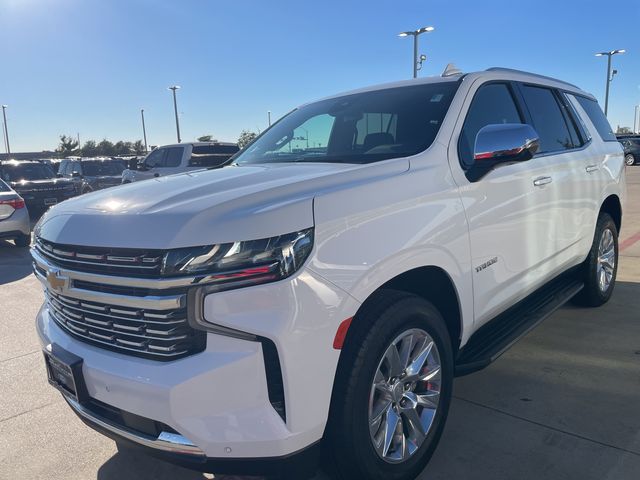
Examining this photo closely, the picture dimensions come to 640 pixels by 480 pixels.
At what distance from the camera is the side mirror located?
2729mm

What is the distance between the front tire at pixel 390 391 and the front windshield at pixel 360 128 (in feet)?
2.98

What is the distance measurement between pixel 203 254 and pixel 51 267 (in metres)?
0.90

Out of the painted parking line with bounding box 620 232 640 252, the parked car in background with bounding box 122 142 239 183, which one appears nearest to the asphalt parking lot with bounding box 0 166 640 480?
the painted parking line with bounding box 620 232 640 252

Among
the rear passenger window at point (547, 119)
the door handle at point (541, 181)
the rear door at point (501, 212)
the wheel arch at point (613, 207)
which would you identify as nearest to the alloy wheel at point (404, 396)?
the rear door at point (501, 212)

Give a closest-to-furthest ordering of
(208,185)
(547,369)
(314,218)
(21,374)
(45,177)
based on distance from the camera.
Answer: (314,218) → (208,185) → (547,369) → (21,374) → (45,177)

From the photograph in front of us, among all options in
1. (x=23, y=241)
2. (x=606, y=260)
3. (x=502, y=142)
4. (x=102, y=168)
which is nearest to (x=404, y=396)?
(x=502, y=142)

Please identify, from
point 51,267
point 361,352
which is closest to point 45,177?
point 51,267

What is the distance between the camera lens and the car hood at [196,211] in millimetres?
1887

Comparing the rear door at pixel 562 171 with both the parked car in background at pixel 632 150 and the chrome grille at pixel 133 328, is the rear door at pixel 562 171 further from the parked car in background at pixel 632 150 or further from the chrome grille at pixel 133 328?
the parked car in background at pixel 632 150

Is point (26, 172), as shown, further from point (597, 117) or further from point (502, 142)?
point (502, 142)

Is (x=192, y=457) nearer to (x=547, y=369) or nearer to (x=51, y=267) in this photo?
(x=51, y=267)

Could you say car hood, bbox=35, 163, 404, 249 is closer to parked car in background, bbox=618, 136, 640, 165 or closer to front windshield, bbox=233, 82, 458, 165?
front windshield, bbox=233, 82, 458, 165

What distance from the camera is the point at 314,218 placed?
6.53ft

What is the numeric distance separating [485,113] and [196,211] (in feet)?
6.83
